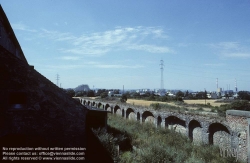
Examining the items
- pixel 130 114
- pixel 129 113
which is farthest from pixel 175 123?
pixel 129 113

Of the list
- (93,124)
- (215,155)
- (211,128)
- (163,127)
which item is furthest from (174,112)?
(93,124)

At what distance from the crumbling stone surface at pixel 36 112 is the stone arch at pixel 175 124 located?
13.7 metres

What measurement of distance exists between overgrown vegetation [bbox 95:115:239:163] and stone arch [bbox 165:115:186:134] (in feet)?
3.16

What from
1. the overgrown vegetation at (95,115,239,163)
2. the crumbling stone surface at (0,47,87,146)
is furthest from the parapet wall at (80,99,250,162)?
the crumbling stone surface at (0,47,87,146)

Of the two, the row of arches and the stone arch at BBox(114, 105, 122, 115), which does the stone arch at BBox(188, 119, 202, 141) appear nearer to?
the row of arches

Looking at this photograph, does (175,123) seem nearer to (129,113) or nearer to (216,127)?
(216,127)

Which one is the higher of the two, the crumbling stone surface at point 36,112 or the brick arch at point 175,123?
the crumbling stone surface at point 36,112

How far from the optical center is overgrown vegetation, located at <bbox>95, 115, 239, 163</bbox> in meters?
10.3

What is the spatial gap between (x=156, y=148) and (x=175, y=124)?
9381 millimetres

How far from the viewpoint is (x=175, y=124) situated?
64.6 feet

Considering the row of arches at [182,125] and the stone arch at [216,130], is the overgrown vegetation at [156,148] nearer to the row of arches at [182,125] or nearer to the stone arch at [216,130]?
the row of arches at [182,125]

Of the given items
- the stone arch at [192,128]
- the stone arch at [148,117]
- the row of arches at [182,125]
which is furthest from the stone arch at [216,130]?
the stone arch at [148,117]

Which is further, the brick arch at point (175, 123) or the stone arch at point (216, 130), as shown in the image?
the brick arch at point (175, 123)

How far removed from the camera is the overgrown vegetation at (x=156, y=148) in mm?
10281
